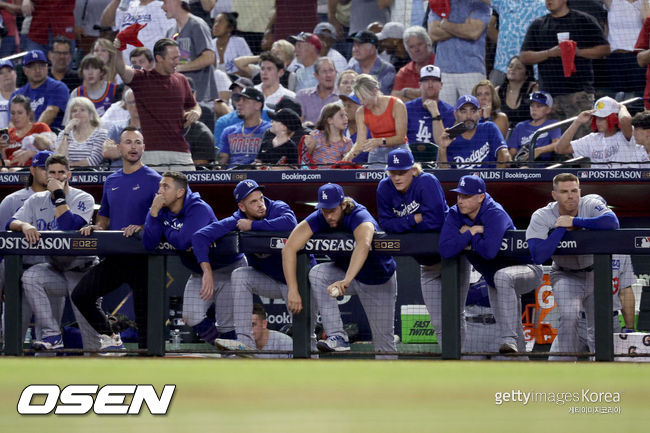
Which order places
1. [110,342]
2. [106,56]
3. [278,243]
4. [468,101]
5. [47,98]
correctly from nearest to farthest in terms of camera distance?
[278,243]
[110,342]
[468,101]
[47,98]
[106,56]

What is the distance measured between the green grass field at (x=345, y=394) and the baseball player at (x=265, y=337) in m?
0.23

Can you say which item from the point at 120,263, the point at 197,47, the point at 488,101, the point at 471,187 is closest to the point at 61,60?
the point at 197,47

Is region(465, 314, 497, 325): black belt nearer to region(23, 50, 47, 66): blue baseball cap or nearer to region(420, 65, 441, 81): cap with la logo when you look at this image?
region(420, 65, 441, 81): cap with la logo

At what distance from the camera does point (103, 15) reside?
11.9 meters

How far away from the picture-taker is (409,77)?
993 cm

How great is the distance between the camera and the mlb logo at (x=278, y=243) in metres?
5.83

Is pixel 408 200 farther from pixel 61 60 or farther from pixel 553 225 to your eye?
pixel 61 60

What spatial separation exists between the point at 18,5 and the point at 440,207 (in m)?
7.61

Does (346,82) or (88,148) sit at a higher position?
(346,82)

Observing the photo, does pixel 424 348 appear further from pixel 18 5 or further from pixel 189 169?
pixel 18 5

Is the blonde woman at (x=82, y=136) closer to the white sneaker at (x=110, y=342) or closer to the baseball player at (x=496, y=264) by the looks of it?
the white sneaker at (x=110, y=342)

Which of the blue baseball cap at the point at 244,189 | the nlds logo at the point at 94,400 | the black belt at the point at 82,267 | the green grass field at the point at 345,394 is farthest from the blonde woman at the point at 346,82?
the nlds logo at the point at 94,400

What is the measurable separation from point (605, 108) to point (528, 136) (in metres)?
0.85

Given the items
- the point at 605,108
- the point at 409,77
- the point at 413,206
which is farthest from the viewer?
the point at 409,77
